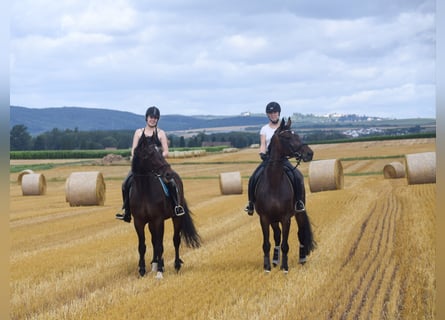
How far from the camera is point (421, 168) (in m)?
24.9

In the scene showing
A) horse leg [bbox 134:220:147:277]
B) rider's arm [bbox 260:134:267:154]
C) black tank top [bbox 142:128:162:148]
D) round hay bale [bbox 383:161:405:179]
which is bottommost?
round hay bale [bbox 383:161:405:179]

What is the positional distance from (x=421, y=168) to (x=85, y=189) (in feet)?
41.9

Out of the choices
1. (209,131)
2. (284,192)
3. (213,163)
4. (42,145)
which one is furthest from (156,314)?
(209,131)

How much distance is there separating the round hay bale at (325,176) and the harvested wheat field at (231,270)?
3.93 metres

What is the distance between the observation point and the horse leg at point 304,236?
35.0 feet

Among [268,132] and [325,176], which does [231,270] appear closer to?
[268,132]

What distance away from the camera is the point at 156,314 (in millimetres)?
6816

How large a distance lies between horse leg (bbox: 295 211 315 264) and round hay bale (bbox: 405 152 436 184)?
48.9 ft

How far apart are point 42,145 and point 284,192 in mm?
68289

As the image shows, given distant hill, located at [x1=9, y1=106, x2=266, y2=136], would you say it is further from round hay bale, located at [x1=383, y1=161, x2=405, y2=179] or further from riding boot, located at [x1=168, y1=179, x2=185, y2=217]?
riding boot, located at [x1=168, y1=179, x2=185, y2=217]

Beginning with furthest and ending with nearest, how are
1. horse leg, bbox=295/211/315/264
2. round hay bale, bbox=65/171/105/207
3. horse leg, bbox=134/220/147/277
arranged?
round hay bale, bbox=65/171/105/207 → horse leg, bbox=295/211/315/264 → horse leg, bbox=134/220/147/277

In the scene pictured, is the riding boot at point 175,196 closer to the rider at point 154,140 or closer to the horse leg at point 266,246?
the rider at point 154,140

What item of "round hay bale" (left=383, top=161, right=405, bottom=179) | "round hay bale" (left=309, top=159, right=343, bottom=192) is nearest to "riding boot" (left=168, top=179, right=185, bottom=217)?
"round hay bale" (left=309, top=159, right=343, bottom=192)

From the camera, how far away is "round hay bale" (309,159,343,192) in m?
25.0
